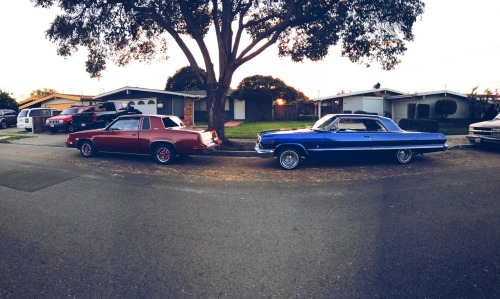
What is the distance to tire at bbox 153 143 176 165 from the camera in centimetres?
944

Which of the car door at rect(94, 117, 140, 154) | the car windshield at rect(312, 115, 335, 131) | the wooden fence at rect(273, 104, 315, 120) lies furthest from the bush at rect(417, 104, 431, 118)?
the car door at rect(94, 117, 140, 154)

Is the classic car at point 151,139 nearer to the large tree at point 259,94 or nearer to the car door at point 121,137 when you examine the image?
the car door at point 121,137

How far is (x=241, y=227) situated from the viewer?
4.41 metres

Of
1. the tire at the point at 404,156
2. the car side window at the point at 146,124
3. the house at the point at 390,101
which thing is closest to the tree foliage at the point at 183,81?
the house at the point at 390,101

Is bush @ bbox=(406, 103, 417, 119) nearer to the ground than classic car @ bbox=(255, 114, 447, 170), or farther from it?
farther from it

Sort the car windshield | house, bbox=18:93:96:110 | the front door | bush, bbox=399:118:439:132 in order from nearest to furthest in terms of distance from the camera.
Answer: the car windshield, bush, bbox=399:118:439:132, house, bbox=18:93:96:110, the front door

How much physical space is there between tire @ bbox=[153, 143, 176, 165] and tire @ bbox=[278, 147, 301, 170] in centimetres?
333

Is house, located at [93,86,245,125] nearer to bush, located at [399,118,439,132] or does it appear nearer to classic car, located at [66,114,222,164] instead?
classic car, located at [66,114,222,164]

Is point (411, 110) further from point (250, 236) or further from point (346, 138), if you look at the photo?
point (250, 236)

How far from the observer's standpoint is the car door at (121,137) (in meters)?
9.80

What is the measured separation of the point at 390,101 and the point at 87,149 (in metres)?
26.7

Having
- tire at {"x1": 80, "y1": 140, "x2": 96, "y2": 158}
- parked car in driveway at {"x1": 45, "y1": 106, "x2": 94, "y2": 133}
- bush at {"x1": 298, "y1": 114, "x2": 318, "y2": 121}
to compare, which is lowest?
tire at {"x1": 80, "y1": 140, "x2": 96, "y2": 158}

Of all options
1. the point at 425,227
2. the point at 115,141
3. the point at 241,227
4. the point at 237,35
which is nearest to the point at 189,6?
the point at 237,35

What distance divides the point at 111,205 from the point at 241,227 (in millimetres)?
2517
